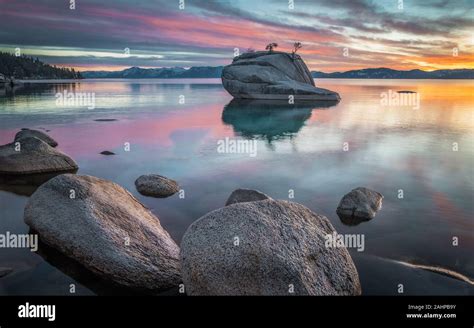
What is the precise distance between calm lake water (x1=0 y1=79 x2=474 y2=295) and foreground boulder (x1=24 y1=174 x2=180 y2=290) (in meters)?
0.67

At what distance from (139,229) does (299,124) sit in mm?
36571

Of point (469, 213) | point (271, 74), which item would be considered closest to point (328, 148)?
point (469, 213)

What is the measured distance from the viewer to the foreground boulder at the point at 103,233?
9.99 meters

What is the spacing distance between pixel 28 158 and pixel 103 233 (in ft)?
40.8

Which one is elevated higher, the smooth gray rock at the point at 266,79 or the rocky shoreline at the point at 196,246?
the smooth gray rock at the point at 266,79

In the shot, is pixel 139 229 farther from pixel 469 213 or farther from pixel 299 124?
pixel 299 124

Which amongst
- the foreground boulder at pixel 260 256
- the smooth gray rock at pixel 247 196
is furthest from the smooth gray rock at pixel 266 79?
the foreground boulder at pixel 260 256

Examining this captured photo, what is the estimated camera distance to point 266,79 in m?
74.0

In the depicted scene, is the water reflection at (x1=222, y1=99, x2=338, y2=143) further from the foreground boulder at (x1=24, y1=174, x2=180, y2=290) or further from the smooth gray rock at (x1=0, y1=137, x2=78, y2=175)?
the foreground boulder at (x1=24, y1=174, x2=180, y2=290)

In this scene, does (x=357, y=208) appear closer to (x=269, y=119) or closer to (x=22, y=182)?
(x=22, y=182)

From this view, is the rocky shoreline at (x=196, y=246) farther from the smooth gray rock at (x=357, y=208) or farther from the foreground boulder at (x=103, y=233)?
the smooth gray rock at (x=357, y=208)

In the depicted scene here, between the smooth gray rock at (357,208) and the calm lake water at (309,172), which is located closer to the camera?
the calm lake water at (309,172)

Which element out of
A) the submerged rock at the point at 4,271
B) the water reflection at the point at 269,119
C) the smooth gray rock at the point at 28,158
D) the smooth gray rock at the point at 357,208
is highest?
the water reflection at the point at 269,119

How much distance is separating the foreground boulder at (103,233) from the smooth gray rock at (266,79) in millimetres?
63728
